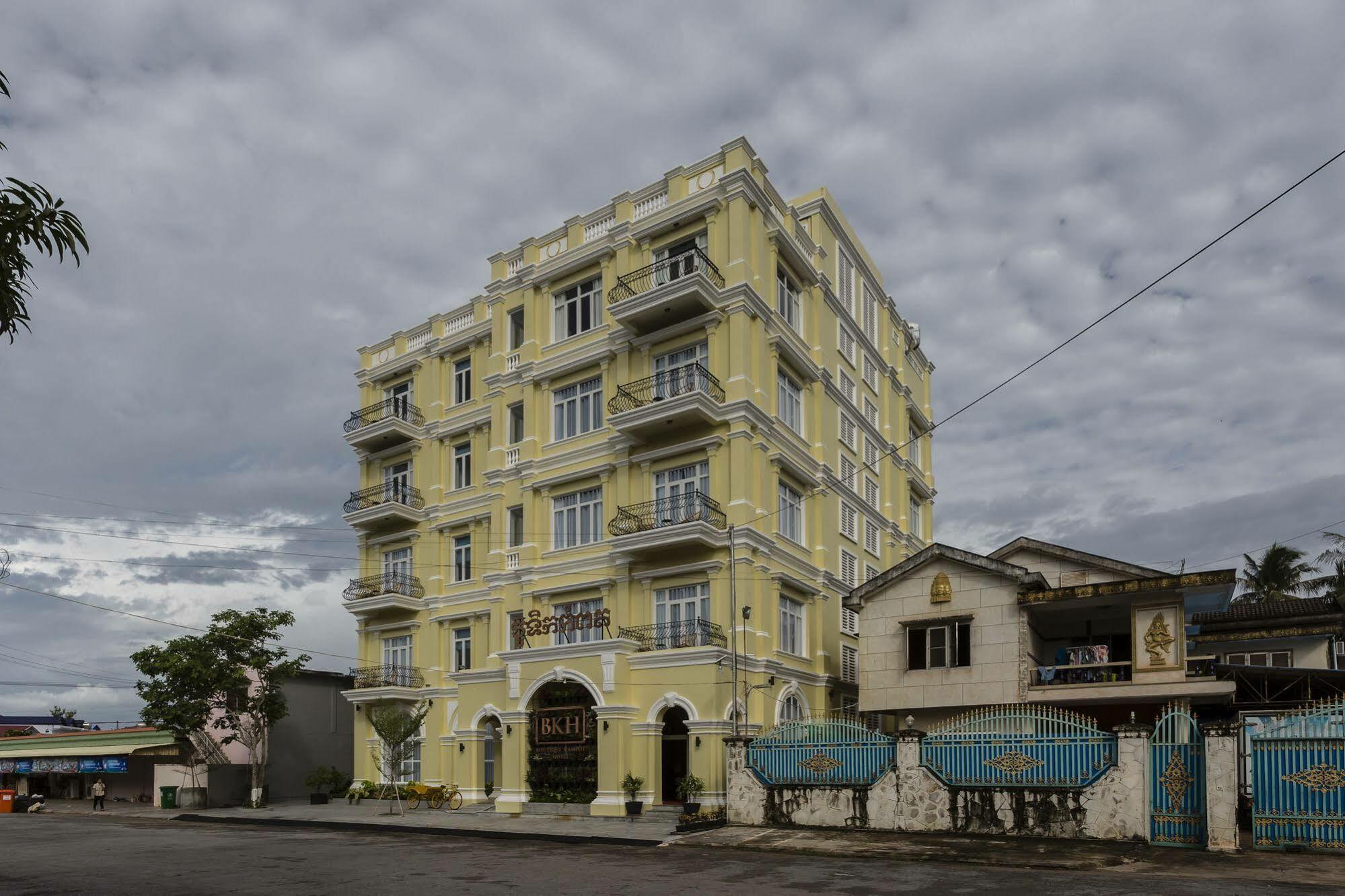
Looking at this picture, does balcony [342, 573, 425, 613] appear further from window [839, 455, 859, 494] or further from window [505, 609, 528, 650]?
window [839, 455, 859, 494]

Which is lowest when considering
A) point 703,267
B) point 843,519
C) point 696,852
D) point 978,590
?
point 696,852

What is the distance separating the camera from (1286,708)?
28.5 m

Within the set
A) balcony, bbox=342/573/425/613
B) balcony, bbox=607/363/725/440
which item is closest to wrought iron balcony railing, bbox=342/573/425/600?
balcony, bbox=342/573/425/613

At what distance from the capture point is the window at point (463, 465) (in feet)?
142

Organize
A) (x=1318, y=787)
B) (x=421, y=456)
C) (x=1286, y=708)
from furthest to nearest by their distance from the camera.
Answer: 1. (x=421, y=456)
2. (x=1286, y=708)
3. (x=1318, y=787)

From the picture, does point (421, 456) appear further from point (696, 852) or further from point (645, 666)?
point (696, 852)

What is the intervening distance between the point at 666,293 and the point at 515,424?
987 cm

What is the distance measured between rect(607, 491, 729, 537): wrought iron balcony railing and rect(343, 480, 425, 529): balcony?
12.6 meters

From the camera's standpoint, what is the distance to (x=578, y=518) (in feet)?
120

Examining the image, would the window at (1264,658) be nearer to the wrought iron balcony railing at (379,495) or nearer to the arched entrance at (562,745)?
the arched entrance at (562,745)

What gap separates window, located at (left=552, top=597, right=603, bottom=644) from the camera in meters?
34.7

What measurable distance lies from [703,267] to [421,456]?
56.8 ft

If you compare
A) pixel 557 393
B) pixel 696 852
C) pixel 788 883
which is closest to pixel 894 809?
pixel 696 852

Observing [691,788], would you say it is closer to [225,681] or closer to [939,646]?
[939,646]
